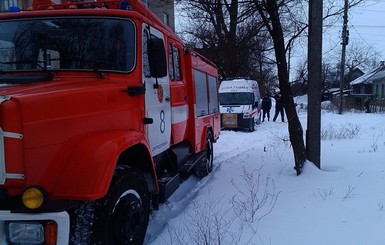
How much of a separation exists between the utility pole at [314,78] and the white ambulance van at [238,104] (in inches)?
442

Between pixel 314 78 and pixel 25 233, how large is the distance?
532cm

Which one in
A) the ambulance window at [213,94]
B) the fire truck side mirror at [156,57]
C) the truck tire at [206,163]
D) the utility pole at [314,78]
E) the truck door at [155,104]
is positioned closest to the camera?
the fire truck side mirror at [156,57]

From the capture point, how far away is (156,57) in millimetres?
4371

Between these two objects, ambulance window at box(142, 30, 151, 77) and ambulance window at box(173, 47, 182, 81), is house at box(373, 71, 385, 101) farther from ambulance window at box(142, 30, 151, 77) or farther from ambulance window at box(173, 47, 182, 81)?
ambulance window at box(142, 30, 151, 77)

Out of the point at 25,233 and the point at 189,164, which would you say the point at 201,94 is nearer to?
the point at 189,164

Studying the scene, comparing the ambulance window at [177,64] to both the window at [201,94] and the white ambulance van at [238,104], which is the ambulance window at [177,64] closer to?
the window at [201,94]

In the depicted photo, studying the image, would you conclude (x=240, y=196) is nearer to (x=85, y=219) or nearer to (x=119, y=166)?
(x=119, y=166)

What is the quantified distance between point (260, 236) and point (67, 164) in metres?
2.18

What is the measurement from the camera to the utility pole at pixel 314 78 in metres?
6.55

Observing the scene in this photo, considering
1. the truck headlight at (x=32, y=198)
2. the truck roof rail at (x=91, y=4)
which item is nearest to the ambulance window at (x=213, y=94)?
the truck roof rail at (x=91, y=4)

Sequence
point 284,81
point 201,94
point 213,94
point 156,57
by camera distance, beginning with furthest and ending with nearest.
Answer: point 213,94, point 201,94, point 284,81, point 156,57

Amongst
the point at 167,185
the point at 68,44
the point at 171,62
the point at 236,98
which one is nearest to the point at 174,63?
the point at 171,62

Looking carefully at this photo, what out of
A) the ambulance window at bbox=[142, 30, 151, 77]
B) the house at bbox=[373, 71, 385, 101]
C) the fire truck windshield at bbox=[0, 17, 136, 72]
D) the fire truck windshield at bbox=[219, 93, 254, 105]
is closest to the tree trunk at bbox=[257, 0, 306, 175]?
the ambulance window at bbox=[142, 30, 151, 77]

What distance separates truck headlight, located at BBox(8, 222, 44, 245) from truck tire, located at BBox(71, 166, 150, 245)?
31 cm
